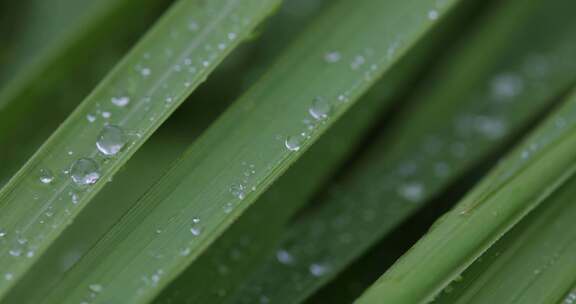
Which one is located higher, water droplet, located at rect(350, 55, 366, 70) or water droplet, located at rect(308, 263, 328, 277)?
water droplet, located at rect(350, 55, 366, 70)

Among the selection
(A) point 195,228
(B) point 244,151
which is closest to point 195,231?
(A) point 195,228

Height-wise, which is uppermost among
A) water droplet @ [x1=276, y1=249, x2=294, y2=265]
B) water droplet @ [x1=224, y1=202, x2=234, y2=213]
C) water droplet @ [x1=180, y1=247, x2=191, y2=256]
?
water droplet @ [x1=224, y1=202, x2=234, y2=213]

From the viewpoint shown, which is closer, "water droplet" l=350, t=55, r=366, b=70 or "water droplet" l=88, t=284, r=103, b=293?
"water droplet" l=88, t=284, r=103, b=293

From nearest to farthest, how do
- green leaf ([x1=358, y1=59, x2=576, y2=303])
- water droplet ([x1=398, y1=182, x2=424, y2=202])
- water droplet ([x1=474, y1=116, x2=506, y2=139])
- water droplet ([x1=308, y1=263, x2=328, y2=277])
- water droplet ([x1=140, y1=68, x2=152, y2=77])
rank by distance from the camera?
green leaf ([x1=358, y1=59, x2=576, y2=303]) < water droplet ([x1=140, y1=68, x2=152, y2=77]) < water droplet ([x1=308, y1=263, x2=328, y2=277]) < water droplet ([x1=398, y1=182, x2=424, y2=202]) < water droplet ([x1=474, y1=116, x2=506, y2=139])

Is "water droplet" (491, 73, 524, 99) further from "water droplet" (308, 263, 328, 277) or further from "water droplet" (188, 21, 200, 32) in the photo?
"water droplet" (188, 21, 200, 32)

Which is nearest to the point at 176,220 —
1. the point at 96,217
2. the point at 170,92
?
the point at 170,92

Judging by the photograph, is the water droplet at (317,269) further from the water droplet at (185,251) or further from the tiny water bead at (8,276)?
the tiny water bead at (8,276)

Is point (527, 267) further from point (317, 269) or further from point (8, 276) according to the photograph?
point (8, 276)

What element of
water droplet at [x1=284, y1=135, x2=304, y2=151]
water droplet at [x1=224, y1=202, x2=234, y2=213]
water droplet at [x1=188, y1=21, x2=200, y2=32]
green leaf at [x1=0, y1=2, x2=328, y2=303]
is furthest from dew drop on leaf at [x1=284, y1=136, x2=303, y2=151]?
green leaf at [x1=0, y1=2, x2=328, y2=303]
